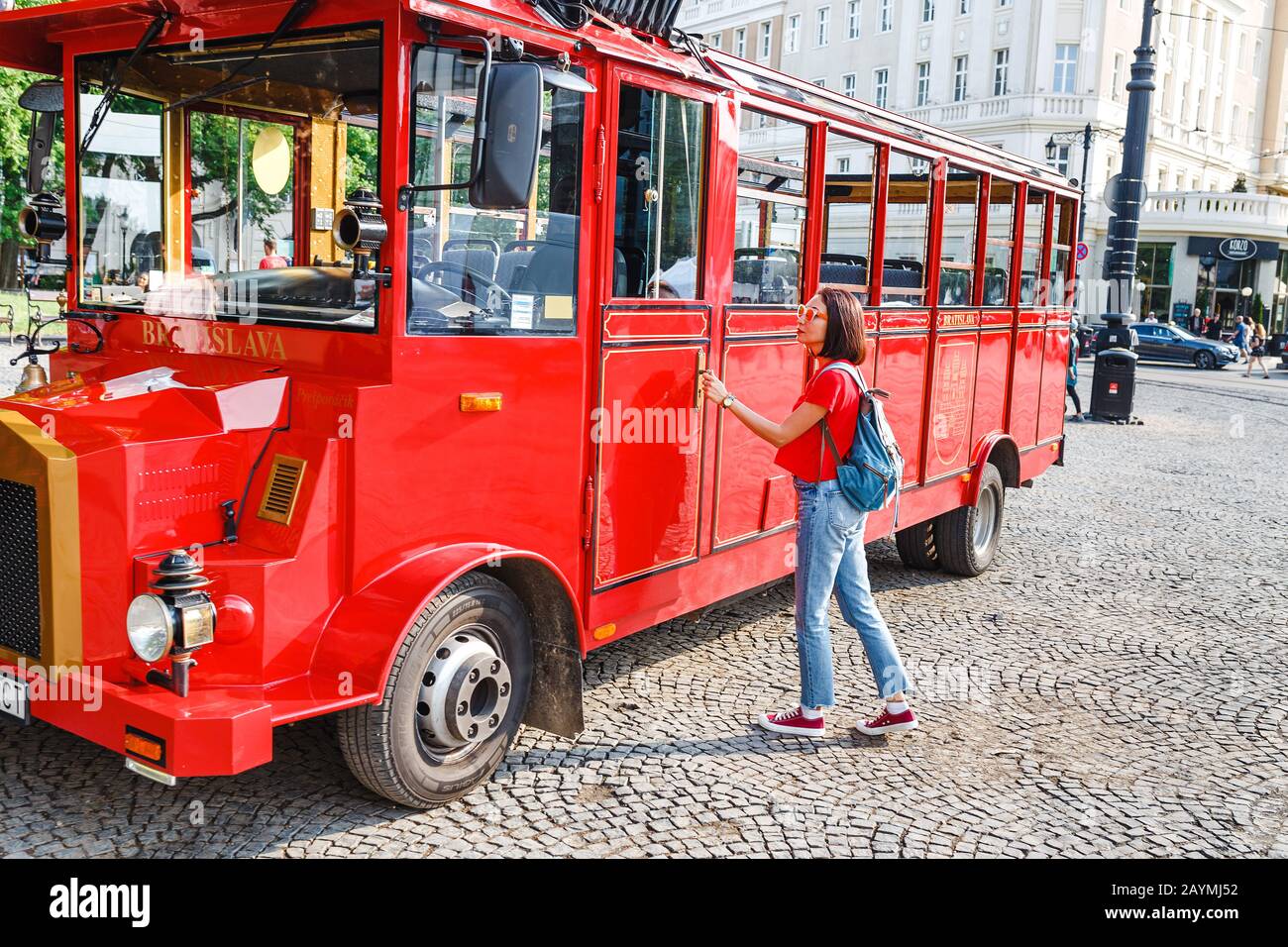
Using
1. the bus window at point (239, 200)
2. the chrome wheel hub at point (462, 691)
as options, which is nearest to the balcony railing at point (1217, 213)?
the bus window at point (239, 200)

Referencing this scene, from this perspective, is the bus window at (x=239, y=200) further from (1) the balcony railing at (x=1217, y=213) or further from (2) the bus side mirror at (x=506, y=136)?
(1) the balcony railing at (x=1217, y=213)

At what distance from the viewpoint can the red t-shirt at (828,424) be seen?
4984 mm

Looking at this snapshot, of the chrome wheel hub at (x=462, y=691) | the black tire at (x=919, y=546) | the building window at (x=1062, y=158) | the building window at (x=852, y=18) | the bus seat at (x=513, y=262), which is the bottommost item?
the black tire at (x=919, y=546)

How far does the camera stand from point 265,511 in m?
3.79

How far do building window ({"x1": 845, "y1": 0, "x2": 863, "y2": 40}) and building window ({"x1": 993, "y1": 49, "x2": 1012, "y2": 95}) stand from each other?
694 centimetres

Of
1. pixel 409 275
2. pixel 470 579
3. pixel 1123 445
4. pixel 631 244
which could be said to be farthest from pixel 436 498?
pixel 1123 445

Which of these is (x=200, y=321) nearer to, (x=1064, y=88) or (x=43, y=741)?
(x=43, y=741)

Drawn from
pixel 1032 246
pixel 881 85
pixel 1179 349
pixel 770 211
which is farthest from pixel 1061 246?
pixel 881 85

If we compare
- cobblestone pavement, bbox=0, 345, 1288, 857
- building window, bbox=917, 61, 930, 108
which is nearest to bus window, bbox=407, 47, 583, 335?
cobblestone pavement, bbox=0, 345, 1288, 857

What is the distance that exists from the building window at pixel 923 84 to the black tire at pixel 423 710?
46.3 meters

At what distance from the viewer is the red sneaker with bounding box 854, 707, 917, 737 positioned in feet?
17.2

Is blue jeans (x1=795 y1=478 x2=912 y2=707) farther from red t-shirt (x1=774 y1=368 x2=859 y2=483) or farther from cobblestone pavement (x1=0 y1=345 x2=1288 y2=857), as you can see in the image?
cobblestone pavement (x1=0 y1=345 x2=1288 y2=857)

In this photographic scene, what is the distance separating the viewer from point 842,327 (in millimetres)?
5047

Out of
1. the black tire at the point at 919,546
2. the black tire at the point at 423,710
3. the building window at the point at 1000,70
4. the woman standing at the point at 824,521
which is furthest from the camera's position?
the building window at the point at 1000,70
